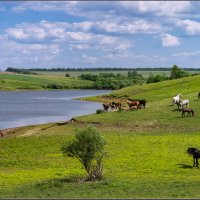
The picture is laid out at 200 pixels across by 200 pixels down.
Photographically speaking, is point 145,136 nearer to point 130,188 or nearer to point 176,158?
point 176,158

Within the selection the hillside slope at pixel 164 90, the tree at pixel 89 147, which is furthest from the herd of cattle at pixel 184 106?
the tree at pixel 89 147

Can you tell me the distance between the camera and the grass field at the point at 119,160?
2130 cm

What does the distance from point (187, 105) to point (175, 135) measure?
14.3 m

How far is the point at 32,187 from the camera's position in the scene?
886 inches

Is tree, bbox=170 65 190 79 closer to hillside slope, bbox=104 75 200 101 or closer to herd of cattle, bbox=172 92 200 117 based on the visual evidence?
hillside slope, bbox=104 75 200 101

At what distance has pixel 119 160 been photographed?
3130 cm

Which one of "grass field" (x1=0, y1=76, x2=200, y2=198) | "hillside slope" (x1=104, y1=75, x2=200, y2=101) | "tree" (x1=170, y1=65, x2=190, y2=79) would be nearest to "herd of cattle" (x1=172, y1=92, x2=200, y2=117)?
"grass field" (x1=0, y1=76, x2=200, y2=198)

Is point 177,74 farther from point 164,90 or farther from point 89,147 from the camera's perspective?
point 89,147

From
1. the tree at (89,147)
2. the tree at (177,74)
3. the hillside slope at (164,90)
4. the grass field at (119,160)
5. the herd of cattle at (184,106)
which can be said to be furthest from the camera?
the tree at (177,74)

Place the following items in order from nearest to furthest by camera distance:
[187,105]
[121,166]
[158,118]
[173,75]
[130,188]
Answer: [130,188], [121,166], [158,118], [187,105], [173,75]

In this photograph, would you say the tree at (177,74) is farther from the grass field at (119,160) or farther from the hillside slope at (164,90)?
the grass field at (119,160)

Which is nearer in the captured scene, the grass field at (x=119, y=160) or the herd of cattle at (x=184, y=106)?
the grass field at (x=119, y=160)

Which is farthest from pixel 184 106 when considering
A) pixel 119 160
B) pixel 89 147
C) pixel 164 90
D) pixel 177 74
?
pixel 177 74

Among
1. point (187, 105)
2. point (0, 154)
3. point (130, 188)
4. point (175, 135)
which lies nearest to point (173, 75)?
point (187, 105)
